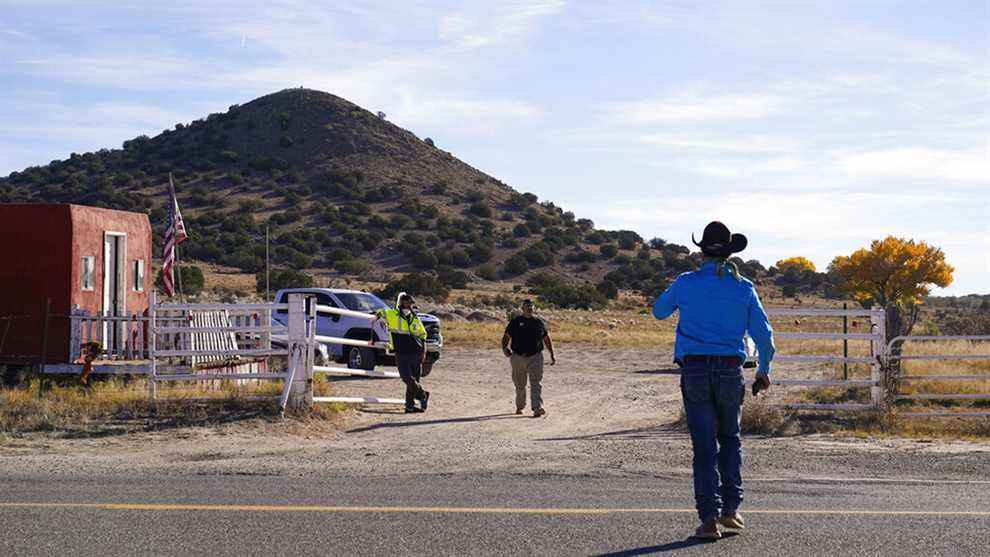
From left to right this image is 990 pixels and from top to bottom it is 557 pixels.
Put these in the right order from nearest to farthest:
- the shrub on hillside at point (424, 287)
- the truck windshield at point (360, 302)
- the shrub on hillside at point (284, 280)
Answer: the truck windshield at point (360, 302), the shrub on hillside at point (284, 280), the shrub on hillside at point (424, 287)

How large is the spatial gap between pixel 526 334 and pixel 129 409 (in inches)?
227

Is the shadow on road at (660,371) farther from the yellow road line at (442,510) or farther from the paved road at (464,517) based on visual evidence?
the yellow road line at (442,510)

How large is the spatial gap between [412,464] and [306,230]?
207 ft

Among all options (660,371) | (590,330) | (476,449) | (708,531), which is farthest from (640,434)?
(590,330)

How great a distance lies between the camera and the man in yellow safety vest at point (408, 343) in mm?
17828

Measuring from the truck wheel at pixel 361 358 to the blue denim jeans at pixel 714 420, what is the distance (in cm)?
1659

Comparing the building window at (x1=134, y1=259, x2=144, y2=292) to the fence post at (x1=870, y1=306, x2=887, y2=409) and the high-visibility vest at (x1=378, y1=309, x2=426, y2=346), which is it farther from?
the fence post at (x1=870, y1=306, x2=887, y2=409)

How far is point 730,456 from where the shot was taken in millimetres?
7980

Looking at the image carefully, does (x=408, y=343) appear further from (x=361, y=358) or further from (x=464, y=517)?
(x=464, y=517)

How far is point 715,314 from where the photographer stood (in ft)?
26.2

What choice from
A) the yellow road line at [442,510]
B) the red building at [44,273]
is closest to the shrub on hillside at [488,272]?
the red building at [44,273]

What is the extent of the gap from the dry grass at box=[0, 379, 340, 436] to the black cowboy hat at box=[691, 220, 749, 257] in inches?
347

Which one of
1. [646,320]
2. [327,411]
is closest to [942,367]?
[327,411]

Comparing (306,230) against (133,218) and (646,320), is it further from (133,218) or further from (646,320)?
(133,218)
